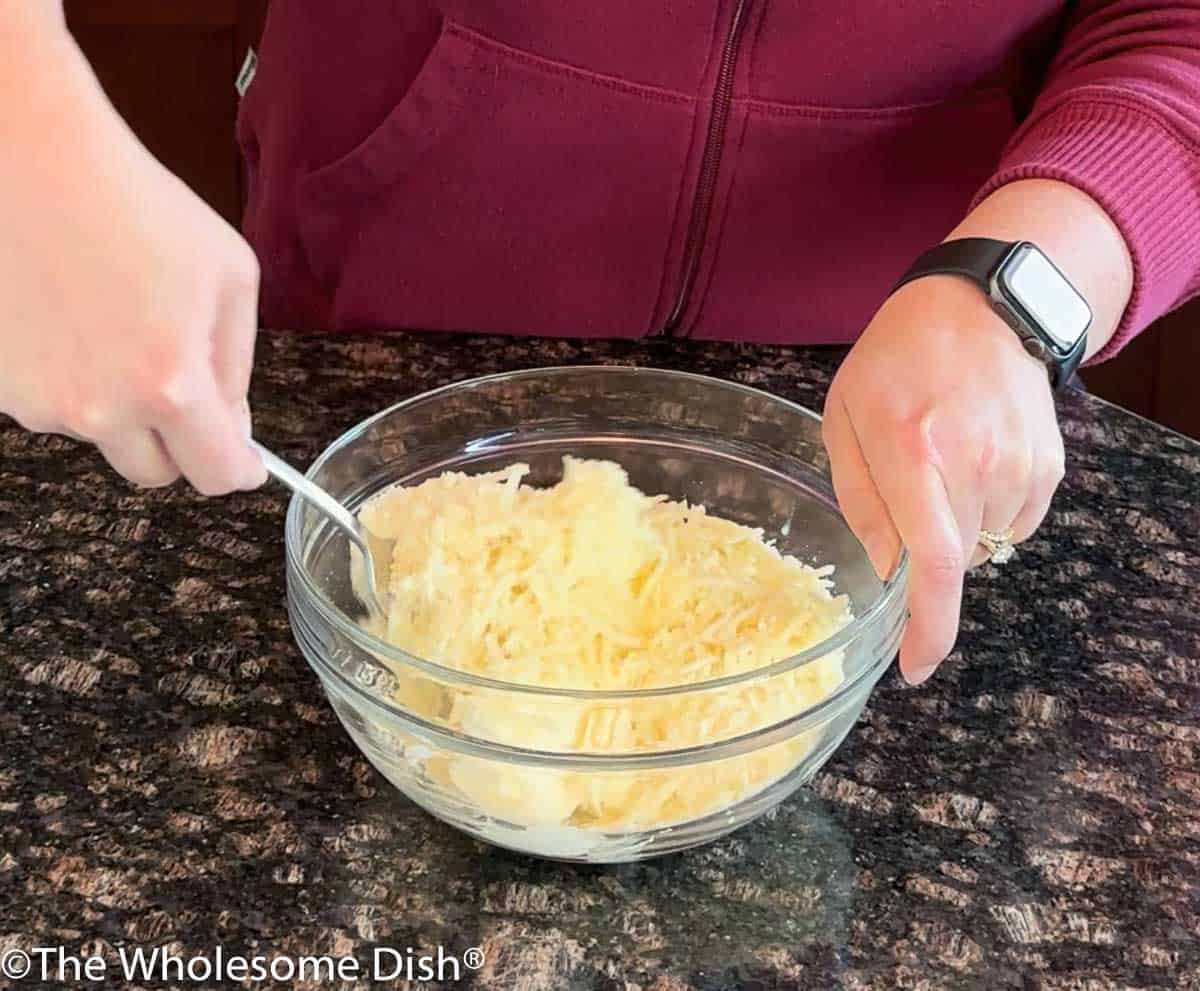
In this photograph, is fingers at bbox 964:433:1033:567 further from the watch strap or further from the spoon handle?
the spoon handle

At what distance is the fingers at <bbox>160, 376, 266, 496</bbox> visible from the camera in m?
0.60

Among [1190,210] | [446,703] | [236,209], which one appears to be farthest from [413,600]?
[236,209]

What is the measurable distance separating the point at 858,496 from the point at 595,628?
0.54ft

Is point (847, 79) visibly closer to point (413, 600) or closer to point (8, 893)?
point (413, 600)

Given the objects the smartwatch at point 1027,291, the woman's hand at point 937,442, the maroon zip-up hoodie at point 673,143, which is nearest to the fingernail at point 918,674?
the woman's hand at point 937,442

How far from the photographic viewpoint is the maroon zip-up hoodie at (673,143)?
3.22 ft

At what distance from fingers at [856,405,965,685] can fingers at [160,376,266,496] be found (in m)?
0.33

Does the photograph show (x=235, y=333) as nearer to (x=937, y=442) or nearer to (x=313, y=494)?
(x=313, y=494)

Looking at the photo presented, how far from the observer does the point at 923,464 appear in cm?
70

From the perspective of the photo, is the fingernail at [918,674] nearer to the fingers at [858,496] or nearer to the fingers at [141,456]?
the fingers at [858,496]

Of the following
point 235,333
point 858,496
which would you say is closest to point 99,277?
point 235,333

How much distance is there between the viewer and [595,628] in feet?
2.42

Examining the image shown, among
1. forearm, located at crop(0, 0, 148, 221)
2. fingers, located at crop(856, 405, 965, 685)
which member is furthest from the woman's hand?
forearm, located at crop(0, 0, 148, 221)

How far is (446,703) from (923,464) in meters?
0.28
